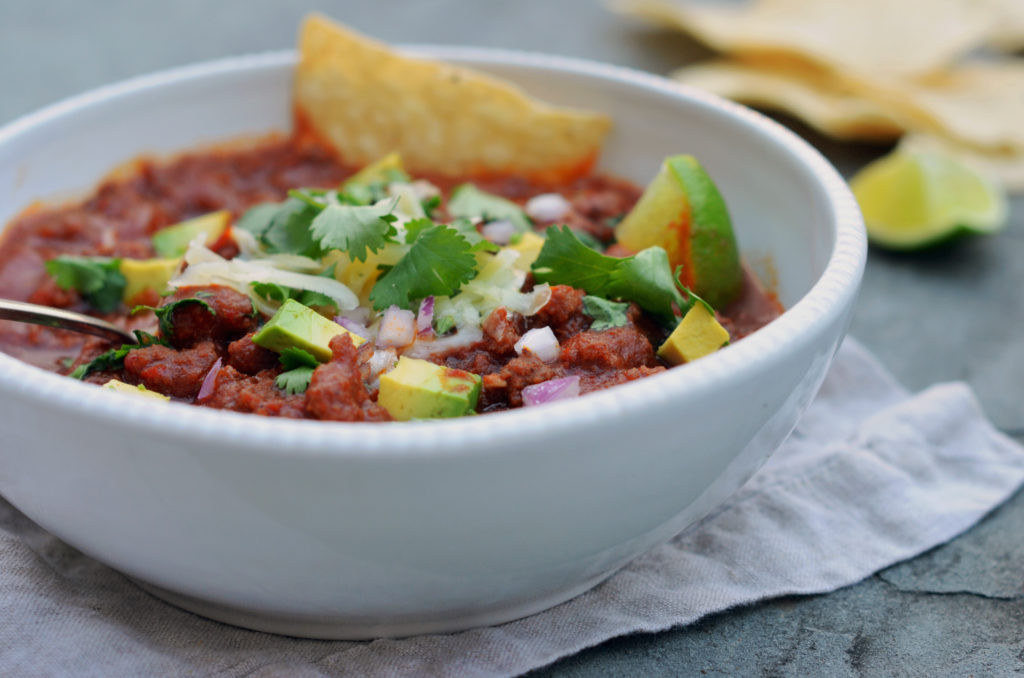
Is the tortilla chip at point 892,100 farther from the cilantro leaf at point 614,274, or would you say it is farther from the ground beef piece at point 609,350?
the ground beef piece at point 609,350

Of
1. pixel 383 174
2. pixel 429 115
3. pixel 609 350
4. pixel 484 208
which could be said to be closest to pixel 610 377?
pixel 609 350

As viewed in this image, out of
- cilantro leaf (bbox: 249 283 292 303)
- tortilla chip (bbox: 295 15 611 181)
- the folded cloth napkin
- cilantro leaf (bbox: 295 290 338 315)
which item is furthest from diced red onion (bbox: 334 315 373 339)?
tortilla chip (bbox: 295 15 611 181)

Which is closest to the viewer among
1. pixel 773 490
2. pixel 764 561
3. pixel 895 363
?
pixel 764 561

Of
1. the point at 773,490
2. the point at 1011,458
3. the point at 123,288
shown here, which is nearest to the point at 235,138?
the point at 123,288

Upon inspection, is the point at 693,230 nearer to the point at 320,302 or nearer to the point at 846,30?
the point at 320,302

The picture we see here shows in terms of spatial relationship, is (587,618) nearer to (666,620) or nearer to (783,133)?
(666,620)
